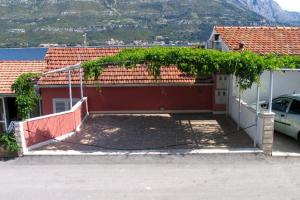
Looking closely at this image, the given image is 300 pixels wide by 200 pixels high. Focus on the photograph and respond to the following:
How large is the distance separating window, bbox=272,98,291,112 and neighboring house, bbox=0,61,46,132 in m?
12.7

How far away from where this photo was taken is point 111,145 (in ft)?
48.0

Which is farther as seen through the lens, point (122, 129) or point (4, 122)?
point (4, 122)

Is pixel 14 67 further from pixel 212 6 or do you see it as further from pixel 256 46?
pixel 212 6

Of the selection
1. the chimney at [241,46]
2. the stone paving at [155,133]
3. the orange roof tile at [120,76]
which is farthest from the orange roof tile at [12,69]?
the chimney at [241,46]

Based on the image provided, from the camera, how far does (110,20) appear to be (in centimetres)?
11538

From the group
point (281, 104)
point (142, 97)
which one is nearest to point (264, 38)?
point (281, 104)

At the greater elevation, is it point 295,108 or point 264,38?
point 264,38
